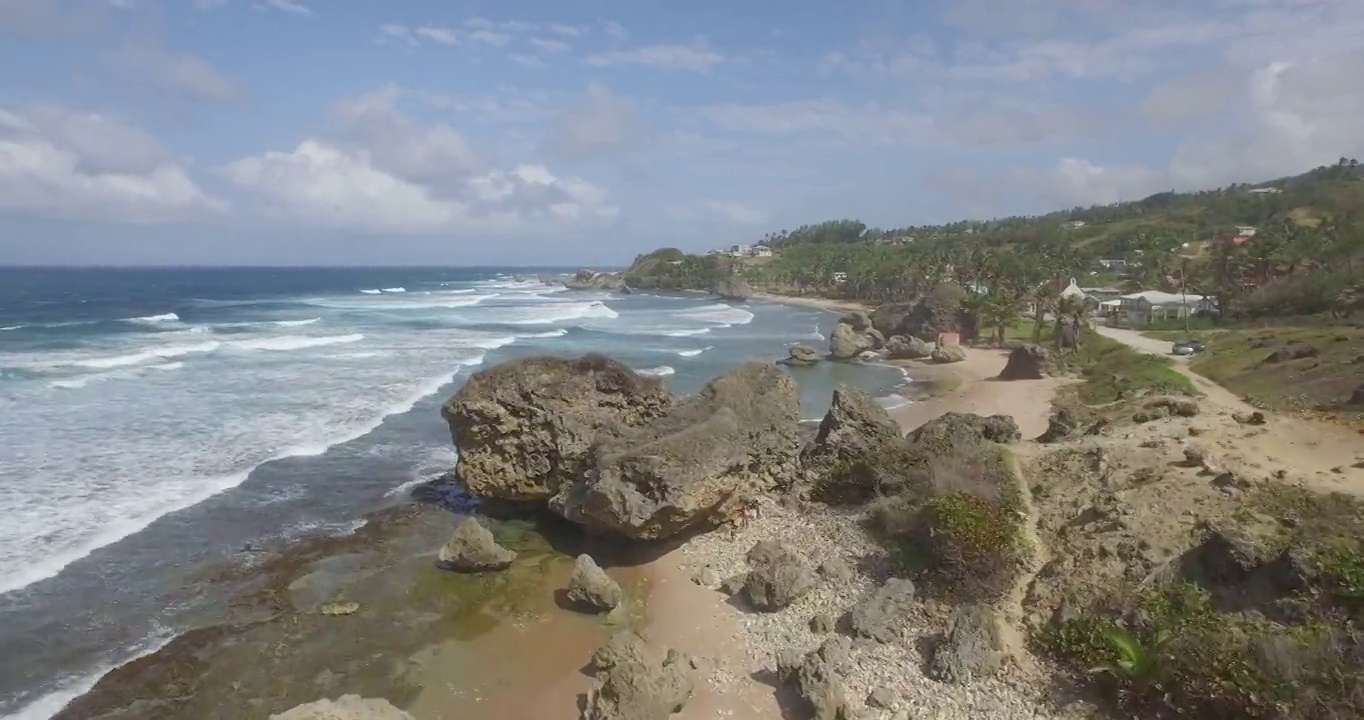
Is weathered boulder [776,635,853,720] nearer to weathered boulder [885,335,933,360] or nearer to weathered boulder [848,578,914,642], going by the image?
weathered boulder [848,578,914,642]

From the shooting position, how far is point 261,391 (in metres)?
37.0

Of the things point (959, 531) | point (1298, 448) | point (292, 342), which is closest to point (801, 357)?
point (292, 342)

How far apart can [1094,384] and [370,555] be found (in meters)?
33.8

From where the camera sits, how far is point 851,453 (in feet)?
73.4

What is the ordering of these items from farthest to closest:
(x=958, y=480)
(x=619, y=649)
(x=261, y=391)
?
(x=261, y=391) < (x=958, y=480) < (x=619, y=649)

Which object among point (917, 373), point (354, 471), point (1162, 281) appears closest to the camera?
point (354, 471)

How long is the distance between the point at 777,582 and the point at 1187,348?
39485 millimetres

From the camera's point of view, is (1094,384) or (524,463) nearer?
(524,463)

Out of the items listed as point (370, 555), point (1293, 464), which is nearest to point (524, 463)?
point (370, 555)

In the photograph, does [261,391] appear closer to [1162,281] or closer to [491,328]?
[491,328]

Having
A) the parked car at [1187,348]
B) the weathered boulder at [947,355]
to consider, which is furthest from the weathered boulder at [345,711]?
the weathered boulder at [947,355]

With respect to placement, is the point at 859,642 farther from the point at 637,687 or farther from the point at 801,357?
the point at 801,357

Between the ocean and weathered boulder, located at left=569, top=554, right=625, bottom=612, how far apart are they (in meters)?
7.68

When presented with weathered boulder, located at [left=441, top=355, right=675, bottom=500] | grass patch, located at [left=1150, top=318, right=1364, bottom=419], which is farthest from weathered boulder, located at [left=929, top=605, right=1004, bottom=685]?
grass patch, located at [left=1150, top=318, right=1364, bottom=419]
